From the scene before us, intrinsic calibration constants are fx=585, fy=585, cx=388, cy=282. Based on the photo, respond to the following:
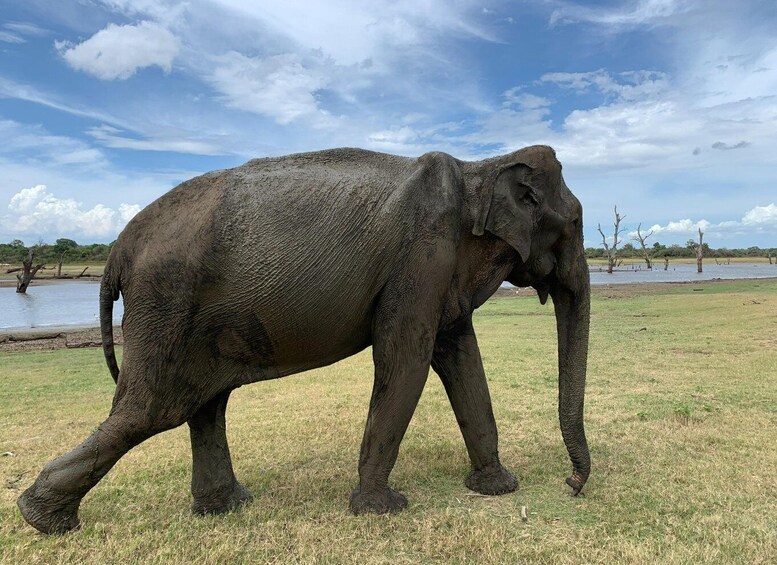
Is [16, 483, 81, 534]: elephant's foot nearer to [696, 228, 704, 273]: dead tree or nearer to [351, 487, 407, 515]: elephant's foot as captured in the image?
[351, 487, 407, 515]: elephant's foot

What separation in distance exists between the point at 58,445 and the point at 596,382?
7485 millimetres

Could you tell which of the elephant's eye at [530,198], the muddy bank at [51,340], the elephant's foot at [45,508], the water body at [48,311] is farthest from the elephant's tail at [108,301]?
the water body at [48,311]

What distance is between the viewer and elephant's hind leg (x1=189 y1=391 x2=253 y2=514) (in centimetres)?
457

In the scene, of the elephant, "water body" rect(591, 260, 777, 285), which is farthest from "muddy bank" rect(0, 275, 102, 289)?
the elephant

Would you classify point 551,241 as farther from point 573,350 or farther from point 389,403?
point 389,403

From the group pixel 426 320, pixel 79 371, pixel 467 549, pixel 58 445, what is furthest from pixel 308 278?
pixel 79 371

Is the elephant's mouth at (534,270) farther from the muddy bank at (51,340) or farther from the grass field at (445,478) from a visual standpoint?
the muddy bank at (51,340)

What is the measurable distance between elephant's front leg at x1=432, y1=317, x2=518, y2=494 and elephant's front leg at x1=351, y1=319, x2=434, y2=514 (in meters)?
0.73

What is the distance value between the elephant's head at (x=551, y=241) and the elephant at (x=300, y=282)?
2 centimetres

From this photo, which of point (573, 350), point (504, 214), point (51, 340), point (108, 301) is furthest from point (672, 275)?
point (108, 301)

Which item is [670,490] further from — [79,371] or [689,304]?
[689,304]

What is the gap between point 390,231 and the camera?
13.6ft

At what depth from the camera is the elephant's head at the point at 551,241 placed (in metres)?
4.42

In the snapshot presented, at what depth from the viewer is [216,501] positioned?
459cm
